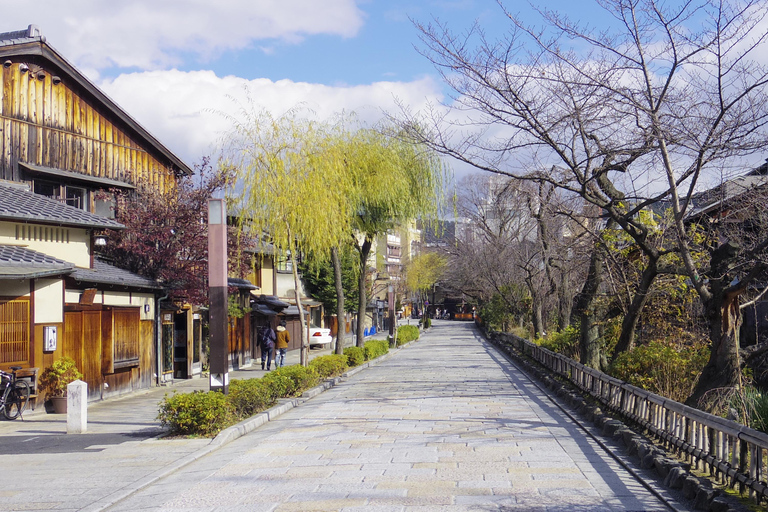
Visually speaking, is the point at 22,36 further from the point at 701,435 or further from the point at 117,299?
the point at 701,435

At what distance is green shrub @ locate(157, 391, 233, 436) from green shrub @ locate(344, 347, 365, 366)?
45.5ft

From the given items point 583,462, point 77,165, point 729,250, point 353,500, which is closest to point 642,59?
point 729,250

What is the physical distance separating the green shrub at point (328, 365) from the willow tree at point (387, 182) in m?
4.14

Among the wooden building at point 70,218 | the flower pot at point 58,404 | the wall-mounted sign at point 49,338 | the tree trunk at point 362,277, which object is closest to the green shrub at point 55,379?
the flower pot at point 58,404

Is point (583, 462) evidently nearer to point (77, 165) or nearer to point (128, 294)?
point (128, 294)

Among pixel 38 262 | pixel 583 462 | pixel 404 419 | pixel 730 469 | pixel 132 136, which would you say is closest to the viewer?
pixel 730 469

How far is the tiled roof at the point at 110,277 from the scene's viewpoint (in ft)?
56.5

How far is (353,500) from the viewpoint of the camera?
7430mm

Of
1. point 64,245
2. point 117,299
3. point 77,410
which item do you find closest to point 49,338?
point 64,245

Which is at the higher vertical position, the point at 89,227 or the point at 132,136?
the point at 132,136

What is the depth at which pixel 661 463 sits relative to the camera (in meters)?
8.54

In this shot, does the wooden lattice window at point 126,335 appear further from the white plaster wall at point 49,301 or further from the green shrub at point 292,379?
the green shrub at point 292,379

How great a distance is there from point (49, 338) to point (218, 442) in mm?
6381

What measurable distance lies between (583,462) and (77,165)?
18711 mm
